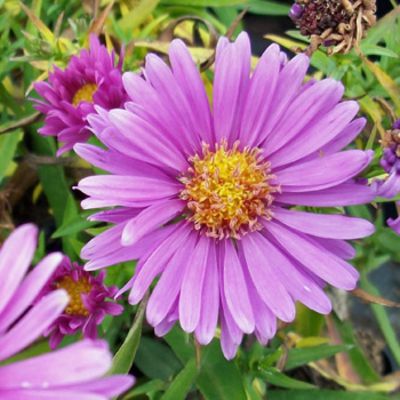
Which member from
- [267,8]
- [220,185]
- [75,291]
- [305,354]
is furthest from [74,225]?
[267,8]

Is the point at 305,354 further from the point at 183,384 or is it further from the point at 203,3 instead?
the point at 203,3

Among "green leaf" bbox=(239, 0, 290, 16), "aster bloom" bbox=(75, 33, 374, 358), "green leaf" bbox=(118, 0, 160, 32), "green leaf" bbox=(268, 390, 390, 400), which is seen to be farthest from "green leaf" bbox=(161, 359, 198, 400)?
"green leaf" bbox=(239, 0, 290, 16)

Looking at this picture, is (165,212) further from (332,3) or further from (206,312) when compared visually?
(332,3)

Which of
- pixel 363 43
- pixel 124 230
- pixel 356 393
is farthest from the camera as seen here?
pixel 356 393

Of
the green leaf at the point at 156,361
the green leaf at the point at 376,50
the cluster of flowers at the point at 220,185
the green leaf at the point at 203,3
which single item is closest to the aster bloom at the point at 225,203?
the cluster of flowers at the point at 220,185

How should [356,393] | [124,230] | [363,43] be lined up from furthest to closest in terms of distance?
[356,393]
[363,43]
[124,230]

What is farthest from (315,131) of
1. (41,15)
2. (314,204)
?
(41,15)

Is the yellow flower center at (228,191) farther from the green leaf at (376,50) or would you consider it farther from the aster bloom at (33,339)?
the aster bloom at (33,339)
